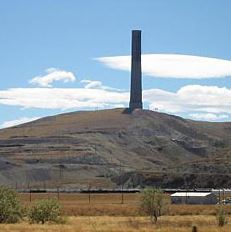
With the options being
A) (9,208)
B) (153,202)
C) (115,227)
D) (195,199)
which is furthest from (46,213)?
(195,199)

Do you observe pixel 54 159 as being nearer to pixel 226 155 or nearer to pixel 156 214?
pixel 226 155

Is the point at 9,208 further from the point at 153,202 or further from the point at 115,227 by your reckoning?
the point at 153,202

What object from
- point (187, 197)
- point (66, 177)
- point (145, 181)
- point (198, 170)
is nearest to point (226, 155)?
point (198, 170)

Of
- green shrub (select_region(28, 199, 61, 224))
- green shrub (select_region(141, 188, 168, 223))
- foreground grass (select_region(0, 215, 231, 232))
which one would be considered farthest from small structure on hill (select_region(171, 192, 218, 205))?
green shrub (select_region(28, 199, 61, 224))

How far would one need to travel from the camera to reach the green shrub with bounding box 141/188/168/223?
76.1 metres

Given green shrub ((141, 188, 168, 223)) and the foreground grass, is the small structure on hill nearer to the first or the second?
the foreground grass

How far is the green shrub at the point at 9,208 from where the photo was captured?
6825 centimetres

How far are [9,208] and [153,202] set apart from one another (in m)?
16.1

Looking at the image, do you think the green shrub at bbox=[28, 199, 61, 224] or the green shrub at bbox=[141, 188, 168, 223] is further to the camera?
the green shrub at bbox=[141, 188, 168, 223]

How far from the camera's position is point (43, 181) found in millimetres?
179000

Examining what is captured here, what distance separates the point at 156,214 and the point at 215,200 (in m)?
36.2

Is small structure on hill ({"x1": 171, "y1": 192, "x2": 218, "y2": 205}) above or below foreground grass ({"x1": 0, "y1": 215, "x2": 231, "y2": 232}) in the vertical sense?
above

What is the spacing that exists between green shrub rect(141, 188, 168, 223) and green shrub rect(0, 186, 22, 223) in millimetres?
14095

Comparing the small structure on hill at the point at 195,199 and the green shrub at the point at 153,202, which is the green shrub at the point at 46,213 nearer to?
the green shrub at the point at 153,202
